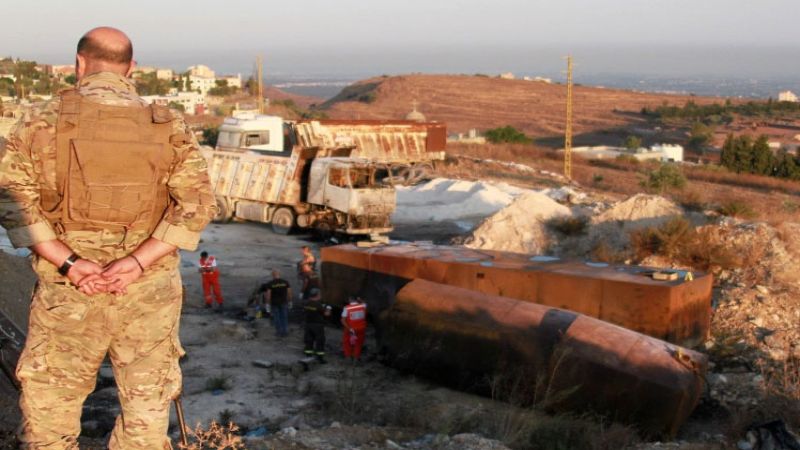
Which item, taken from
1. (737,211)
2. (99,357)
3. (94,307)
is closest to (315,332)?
(99,357)

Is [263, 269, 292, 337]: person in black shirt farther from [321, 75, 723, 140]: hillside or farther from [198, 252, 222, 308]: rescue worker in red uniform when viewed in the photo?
[321, 75, 723, 140]: hillside

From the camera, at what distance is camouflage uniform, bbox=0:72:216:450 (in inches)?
128

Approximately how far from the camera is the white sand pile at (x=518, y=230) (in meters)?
17.8

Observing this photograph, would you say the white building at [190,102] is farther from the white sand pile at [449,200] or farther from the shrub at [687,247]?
the shrub at [687,247]

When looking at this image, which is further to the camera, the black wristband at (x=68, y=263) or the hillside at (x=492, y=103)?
the hillside at (x=492, y=103)

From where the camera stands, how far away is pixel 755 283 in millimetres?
13820

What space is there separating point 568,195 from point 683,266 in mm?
9523

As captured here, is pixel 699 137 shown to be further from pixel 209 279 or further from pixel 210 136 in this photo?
pixel 209 279

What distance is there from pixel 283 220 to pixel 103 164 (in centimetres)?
1861

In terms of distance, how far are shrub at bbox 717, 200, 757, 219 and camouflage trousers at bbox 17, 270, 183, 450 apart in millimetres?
16712

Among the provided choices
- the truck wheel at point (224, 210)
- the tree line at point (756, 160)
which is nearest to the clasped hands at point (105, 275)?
the truck wheel at point (224, 210)

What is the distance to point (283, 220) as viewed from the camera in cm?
2178

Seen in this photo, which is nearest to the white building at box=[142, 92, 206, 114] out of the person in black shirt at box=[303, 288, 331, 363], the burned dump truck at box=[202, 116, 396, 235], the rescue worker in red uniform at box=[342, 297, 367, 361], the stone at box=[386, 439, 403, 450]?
the burned dump truck at box=[202, 116, 396, 235]

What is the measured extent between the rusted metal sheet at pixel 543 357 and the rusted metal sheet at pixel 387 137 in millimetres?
20190
